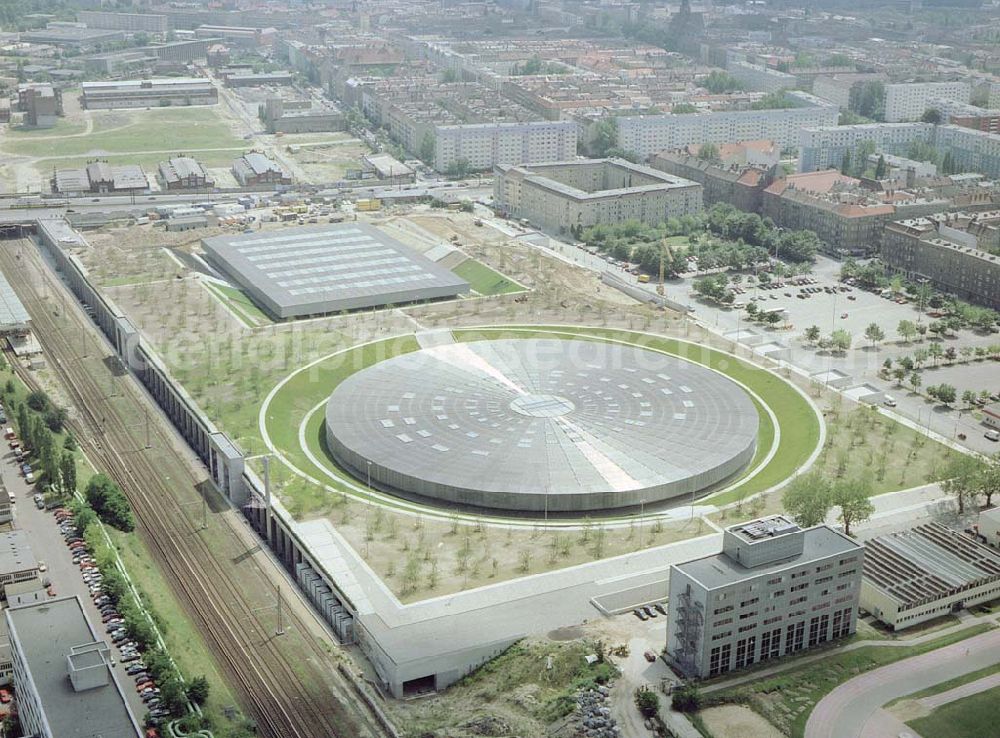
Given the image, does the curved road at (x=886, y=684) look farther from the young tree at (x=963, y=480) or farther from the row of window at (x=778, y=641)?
the young tree at (x=963, y=480)

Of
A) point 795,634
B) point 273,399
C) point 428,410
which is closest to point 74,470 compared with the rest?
point 273,399

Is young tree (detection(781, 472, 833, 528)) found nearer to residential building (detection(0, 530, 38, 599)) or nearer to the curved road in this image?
the curved road

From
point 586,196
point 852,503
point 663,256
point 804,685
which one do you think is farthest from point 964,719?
point 586,196

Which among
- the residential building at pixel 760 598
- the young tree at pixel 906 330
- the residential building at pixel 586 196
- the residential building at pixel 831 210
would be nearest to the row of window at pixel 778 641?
the residential building at pixel 760 598

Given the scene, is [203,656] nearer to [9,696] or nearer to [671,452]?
[9,696]

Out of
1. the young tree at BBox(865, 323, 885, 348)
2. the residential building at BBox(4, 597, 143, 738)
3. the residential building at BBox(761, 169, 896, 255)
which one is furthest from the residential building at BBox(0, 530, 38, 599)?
the residential building at BBox(761, 169, 896, 255)
